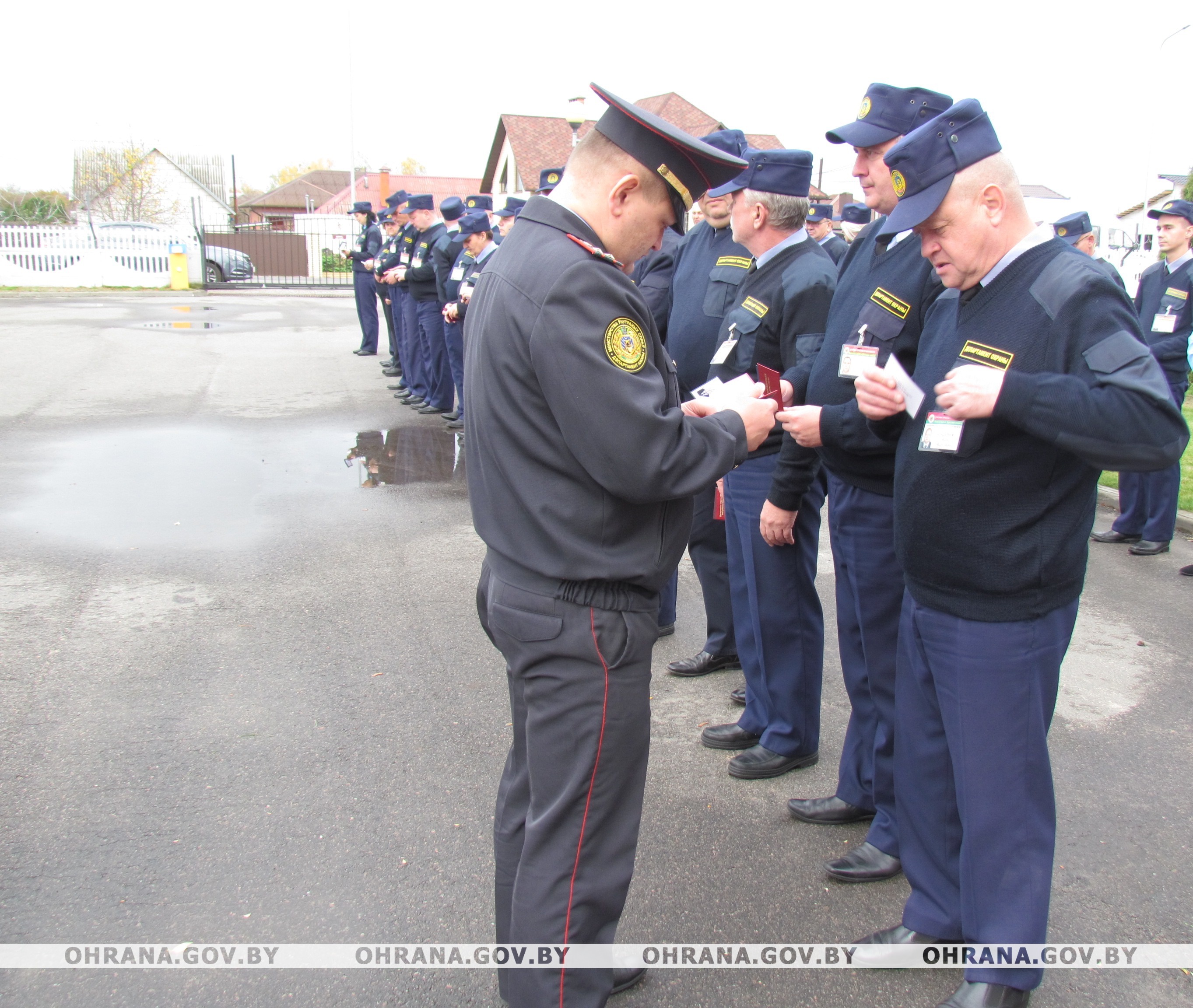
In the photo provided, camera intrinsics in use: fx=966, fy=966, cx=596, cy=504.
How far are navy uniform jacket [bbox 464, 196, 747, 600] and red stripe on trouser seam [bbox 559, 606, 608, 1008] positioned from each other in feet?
0.30

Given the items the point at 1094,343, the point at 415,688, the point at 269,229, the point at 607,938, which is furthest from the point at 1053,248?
the point at 269,229

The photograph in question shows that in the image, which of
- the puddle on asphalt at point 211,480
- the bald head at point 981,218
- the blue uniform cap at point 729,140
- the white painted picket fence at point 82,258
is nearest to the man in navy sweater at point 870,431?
the bald head at point 981,218

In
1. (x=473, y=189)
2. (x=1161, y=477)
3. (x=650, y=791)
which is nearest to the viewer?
(x=650, y=791)

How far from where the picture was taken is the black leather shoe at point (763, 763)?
12.2ft

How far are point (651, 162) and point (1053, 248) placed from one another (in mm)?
974

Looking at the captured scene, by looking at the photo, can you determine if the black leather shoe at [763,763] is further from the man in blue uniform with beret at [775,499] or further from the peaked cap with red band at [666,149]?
the peaked cap with red band at [666,149]

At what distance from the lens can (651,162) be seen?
2072mm

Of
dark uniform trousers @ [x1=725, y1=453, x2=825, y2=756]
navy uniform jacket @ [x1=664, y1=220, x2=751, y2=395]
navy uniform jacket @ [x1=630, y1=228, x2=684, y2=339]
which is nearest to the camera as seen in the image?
dark uniform trousers @ [x1=725, y1=453, x2=825, y2=756]

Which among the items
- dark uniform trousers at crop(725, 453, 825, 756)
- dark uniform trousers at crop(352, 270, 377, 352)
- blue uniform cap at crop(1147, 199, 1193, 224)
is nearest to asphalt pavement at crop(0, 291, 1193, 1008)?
dark uniform trousers at crop(725, 453, 825, 756)

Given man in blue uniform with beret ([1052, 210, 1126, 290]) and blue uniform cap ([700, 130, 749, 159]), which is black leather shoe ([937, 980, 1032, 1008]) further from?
man in blue uniform with beret ([1052, 210, 1126, 290])

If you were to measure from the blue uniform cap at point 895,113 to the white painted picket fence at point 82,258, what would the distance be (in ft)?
95.5

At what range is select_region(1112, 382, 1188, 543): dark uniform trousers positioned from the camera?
264 inches

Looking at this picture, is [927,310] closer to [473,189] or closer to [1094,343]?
[1094,343]

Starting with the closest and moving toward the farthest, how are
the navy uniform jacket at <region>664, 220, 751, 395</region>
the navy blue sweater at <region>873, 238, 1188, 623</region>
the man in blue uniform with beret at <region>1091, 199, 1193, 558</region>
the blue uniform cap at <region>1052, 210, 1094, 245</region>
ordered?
the navy blue sweater at <region>873, 238, 1188, 623</region>, the navy uniform jacket at <region>664, 220, 751, 395</region>, the man in blue uniform with beret at <region>1091, 199, 1193, 558</region>, the blue uniform cap at <region>1052, 210, 1094, 245</region>
